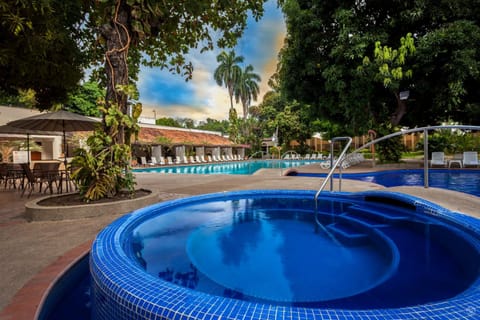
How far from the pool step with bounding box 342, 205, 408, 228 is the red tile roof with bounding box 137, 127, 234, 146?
20.8 meters

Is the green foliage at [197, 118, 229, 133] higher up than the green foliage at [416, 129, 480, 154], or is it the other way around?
the green foliage at [197, 118, 229, 133]

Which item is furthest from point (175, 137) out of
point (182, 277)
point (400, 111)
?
point (182, 277)

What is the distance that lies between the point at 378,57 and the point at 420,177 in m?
5.25

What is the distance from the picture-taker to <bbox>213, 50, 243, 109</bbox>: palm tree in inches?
1478

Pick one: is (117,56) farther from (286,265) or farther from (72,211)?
(286,265)

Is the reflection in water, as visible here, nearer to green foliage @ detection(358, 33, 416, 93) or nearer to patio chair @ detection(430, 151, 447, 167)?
green foliage @ detection(358, 33, 416, 93)

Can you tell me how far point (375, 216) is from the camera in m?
4.70

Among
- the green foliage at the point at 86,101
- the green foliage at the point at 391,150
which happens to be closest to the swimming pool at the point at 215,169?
the green foliage at the point at 391,150

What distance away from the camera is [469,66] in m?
→ 9.12

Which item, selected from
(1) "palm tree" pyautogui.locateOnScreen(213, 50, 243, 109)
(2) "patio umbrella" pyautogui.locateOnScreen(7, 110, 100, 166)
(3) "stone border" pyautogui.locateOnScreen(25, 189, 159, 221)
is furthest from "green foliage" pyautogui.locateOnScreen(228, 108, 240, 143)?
(3) "stone border" pyautogui.locateOnScreen(25, 189, 159, 221)

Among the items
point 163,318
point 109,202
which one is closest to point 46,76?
point 109,202

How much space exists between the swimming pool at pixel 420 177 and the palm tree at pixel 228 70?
28.9 metres

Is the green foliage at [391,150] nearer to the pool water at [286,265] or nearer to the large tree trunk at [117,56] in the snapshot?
the pool water at [286,265]

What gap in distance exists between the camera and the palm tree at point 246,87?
126 ft
